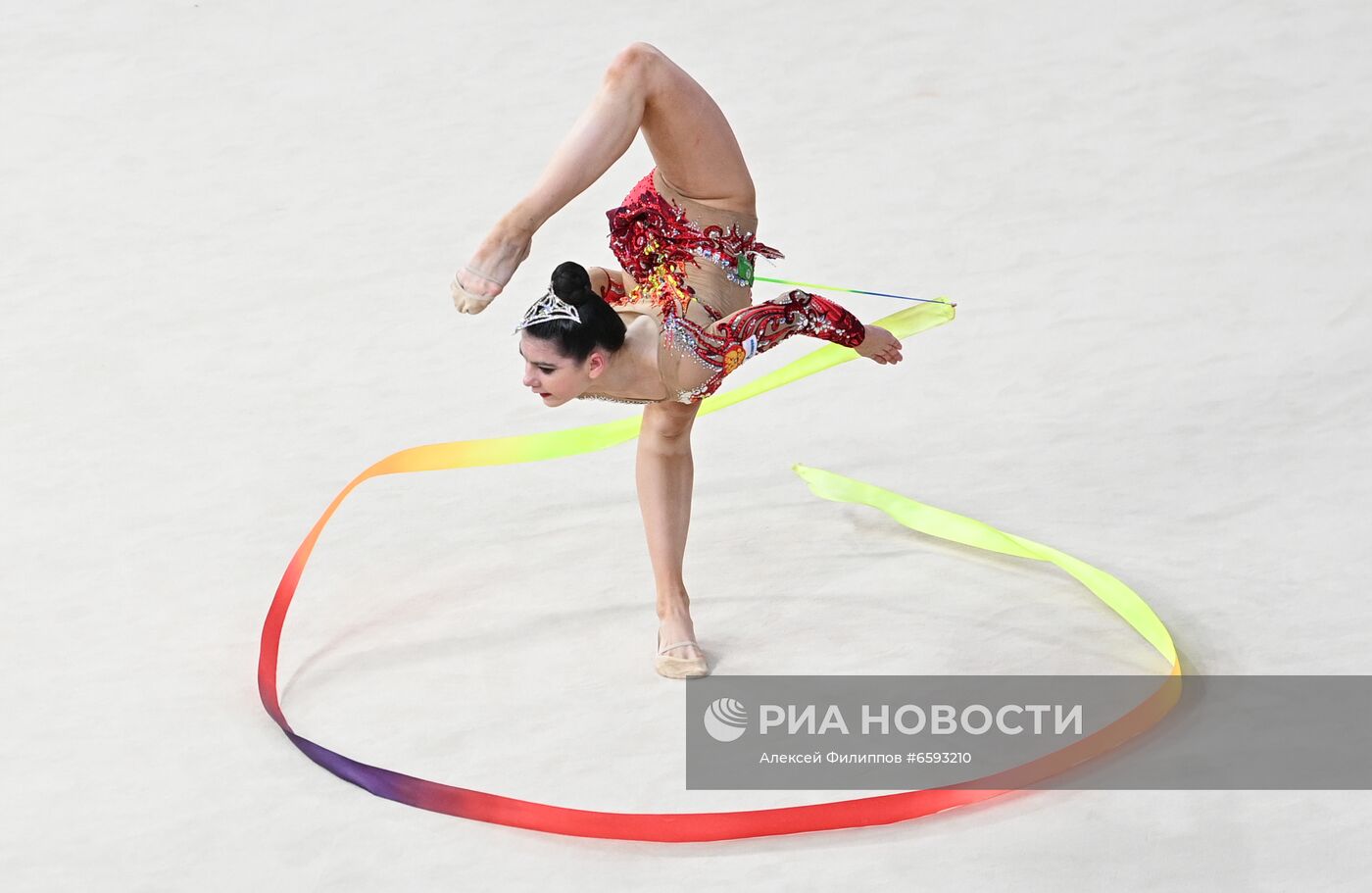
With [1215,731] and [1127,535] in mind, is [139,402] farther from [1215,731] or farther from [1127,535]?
[1215,731]

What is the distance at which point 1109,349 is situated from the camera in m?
4.90

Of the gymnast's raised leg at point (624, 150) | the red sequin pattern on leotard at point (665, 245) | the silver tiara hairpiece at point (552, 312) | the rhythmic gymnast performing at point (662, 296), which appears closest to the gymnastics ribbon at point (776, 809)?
the rhythmic gymnast performing at point (662, 296)

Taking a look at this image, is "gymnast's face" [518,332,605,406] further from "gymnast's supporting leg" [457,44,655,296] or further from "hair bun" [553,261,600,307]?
"gymnast's supporting leg" [457,44,655,296]

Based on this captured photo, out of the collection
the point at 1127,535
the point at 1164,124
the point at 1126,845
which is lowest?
the point at 1126,845

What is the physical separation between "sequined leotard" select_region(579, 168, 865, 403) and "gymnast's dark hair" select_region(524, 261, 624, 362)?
135mm

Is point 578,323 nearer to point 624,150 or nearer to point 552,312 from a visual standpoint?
point 552,312

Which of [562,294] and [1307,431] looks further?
[1307,431]

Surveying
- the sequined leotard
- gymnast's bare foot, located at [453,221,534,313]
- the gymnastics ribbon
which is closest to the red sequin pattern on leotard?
the sequined leotard

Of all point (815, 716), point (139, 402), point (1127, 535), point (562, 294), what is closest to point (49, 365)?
point (139, 402)

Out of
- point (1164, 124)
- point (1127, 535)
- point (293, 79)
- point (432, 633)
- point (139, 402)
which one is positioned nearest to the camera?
point (432, 633)

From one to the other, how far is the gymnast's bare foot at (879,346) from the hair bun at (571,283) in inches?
23.7

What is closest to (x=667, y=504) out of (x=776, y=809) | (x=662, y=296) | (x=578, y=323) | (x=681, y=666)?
(x=681, y=666)

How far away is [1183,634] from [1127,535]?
1.41 ft

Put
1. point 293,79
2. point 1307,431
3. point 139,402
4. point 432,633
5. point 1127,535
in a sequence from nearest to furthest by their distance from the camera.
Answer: point 432,633 → point 1127,535 → point 1307,431 → point 139,402 → point 293,79
